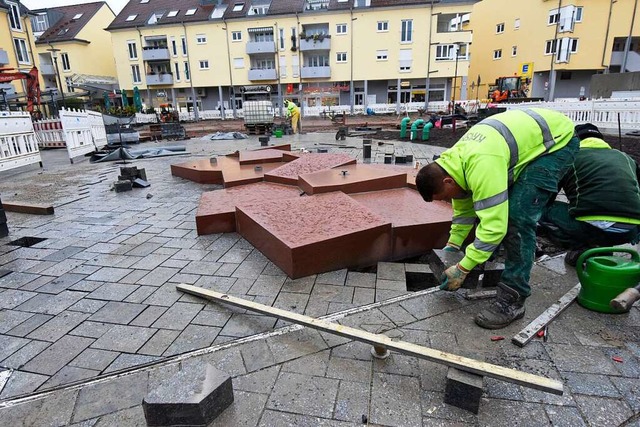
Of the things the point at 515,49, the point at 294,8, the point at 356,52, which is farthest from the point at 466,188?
the point at 515,49

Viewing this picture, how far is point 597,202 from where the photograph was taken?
308 cm

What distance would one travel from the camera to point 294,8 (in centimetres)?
3603

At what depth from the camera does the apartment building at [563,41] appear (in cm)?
3100

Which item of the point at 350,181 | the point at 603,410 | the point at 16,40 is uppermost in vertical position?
the point at 16,40

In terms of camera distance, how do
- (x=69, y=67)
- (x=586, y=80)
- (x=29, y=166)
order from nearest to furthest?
(x=29, y=166) < (x=586, y=80) < (x=69, y=67)

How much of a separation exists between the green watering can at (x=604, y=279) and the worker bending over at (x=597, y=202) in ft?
1.56

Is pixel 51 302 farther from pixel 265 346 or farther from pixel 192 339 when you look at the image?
pixel 265 346

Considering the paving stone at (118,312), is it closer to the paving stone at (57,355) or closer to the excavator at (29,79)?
the paving stone at (57,355)

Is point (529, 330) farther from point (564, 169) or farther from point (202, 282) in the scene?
point (202, 282)

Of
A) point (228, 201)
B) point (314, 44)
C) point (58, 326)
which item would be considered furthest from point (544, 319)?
point (314, 44)

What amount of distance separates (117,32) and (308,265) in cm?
4465

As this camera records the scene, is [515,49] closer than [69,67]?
Yes

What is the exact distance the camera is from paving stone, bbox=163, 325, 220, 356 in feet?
7.74

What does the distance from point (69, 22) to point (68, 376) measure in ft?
170
